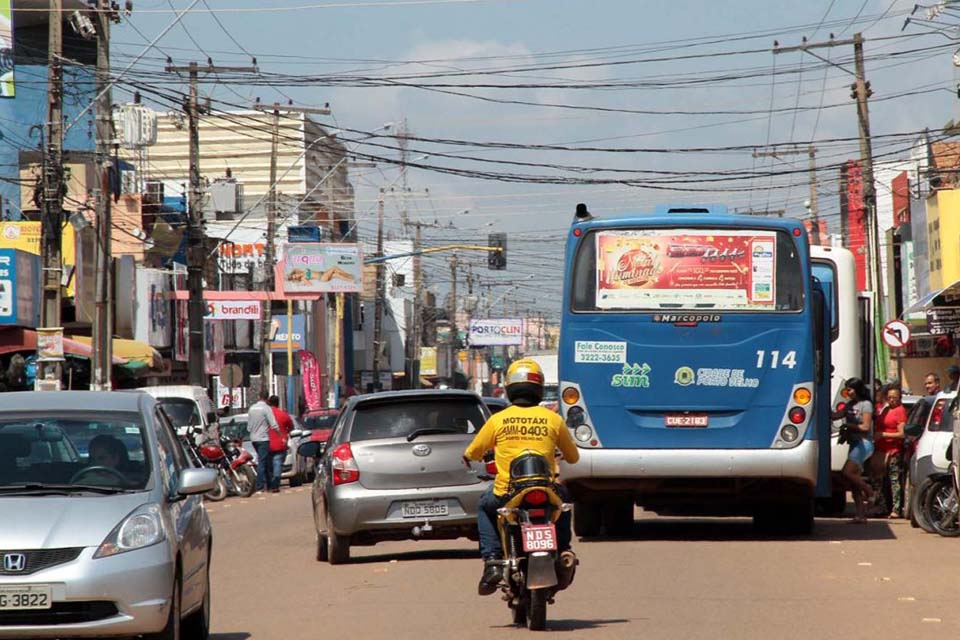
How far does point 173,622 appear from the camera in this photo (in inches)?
363

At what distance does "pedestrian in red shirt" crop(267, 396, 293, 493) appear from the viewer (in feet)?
105

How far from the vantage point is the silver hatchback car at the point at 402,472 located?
16.0m

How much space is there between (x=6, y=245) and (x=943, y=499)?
28578 mm

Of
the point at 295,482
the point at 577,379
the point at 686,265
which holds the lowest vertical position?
the point at 295,482

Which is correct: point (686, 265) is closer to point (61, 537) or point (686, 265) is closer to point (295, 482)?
point (61, 537)

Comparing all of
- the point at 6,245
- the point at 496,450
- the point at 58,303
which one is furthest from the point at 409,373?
the point at 496,450

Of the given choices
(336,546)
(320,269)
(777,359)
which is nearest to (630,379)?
(777,359)

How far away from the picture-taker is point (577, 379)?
17.9m

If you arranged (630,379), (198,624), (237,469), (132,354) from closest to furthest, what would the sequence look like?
(198,624) → (630,379) → (237,469) → (132,354)

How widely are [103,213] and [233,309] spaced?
21.7 meters

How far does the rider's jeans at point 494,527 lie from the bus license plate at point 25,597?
10.5 feet

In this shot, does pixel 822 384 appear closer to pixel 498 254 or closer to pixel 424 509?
pixel 424 509

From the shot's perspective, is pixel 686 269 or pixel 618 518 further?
pixel 618 518

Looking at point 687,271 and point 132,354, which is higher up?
point 687,271
